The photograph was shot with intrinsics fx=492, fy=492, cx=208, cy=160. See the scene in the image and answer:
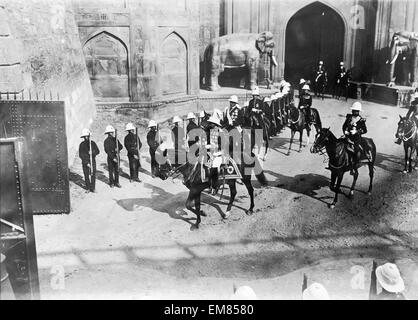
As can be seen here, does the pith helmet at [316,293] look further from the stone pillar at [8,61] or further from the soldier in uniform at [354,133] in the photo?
the stone pillar at [8,61]

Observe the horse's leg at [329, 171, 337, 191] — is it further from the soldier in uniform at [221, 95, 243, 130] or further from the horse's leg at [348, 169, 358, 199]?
the soldier in uniform at [221, 95, 243, 130]

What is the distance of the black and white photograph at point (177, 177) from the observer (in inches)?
299

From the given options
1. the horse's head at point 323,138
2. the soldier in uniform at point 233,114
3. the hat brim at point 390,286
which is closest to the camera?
the hat brim at point 390,286

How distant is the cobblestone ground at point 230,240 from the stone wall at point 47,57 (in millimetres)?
2524

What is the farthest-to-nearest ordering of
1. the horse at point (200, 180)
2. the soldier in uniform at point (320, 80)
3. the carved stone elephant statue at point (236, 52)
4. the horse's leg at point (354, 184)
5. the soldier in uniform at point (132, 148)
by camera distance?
the soldier in uniform at point (320, 80) < the carved stone elephant statue at point (236, 52) < the soldier in uniform at point (132, 148) < the horse's leg at point (354, 184) < the horse at point (200, 180)

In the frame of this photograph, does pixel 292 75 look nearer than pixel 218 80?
No

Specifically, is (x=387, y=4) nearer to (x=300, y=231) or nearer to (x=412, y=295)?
(x=300, y=231)

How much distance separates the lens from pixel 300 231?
9.77m

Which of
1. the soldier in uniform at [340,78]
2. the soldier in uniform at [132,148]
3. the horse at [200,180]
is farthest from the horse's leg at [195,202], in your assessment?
the soldier in uniform at [340,78]

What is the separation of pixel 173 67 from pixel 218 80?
4884 mm

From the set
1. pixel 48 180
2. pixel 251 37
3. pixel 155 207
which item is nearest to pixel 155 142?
pixel 155 207

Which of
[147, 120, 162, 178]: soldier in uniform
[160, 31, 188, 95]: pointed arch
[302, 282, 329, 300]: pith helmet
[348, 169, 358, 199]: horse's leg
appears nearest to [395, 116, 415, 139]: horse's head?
[348, 169, 358, 199]: horse's leg

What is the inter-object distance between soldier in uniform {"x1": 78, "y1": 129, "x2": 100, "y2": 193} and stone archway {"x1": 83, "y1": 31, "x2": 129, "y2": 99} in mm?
6178

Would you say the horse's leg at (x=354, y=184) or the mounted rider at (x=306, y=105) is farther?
the mounted rider at (x=306, y=105)
